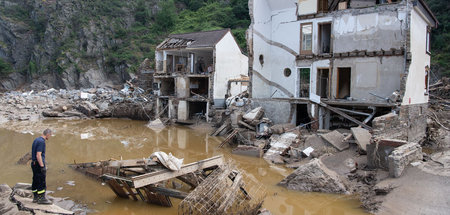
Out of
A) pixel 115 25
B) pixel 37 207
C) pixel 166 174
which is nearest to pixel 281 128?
pixel 166 174

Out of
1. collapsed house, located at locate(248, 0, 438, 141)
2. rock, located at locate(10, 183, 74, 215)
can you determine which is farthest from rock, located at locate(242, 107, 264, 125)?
rock, located at locate(10, 183, 74, 215)

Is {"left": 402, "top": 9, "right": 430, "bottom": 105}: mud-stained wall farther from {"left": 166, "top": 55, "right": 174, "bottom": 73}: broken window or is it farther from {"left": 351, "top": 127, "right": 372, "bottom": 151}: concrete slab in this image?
{"left": 166, "top": 55, "right": 174, "bottom": 73}: broken window

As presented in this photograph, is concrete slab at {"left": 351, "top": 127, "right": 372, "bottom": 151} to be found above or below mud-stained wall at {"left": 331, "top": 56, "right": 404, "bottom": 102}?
below

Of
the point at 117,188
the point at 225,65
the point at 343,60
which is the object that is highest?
the point at 225,65

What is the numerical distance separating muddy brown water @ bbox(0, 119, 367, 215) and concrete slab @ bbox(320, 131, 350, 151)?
2451 mm

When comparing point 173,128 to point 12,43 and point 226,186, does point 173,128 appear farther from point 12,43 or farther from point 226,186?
point 12,43

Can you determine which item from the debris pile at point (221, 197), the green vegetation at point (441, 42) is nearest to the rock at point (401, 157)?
the debris pile at point (221, 197)

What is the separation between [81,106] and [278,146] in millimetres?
23855

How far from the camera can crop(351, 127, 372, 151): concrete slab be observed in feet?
40.1

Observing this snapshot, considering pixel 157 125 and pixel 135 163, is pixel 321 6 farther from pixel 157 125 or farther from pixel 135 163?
pixel 157 125

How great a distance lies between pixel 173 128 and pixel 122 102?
915 cm

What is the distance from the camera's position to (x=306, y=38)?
18641mm

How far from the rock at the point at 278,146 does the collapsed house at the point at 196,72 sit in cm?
1170

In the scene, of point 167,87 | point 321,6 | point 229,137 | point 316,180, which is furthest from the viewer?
point 167,87
